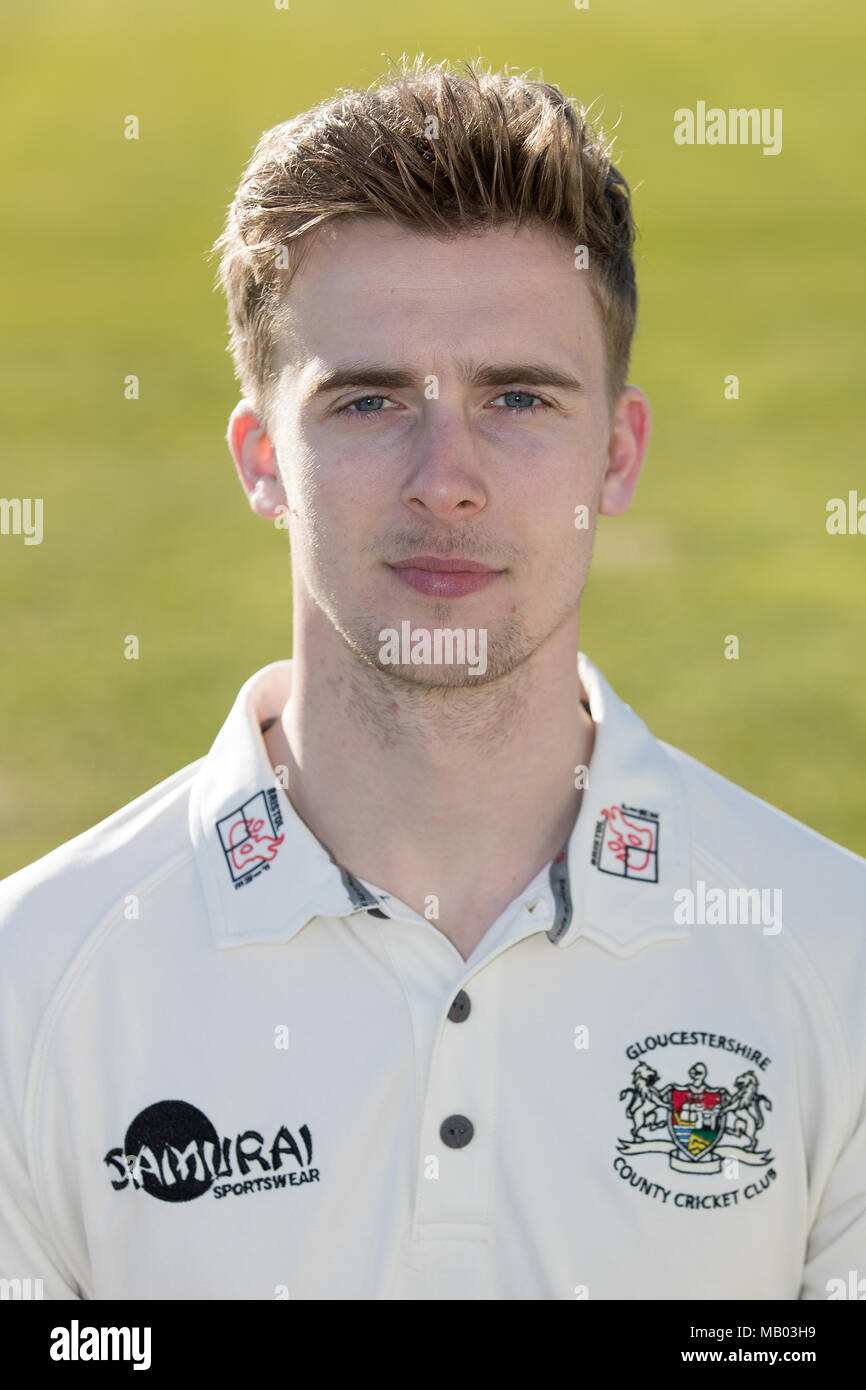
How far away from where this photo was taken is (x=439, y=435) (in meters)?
2.74

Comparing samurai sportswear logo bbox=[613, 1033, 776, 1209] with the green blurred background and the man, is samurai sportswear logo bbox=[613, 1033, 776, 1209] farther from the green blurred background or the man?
the green blurred background

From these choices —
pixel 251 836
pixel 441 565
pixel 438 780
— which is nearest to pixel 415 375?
pixel 441 565

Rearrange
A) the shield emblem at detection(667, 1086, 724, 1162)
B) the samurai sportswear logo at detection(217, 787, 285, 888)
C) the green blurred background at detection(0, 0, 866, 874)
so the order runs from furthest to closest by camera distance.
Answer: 1. the green blurred background at detection(0, 0, 866, 874)
2. the samurai sportswear logo at detection(217, 787, 285, 888)
3. the shield emblem at detection(667, 1086, 724, 1162)

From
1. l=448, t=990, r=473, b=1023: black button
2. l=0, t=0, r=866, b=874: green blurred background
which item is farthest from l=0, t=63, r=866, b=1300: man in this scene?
l=0, t=0, r=866, b=874: green blurred background

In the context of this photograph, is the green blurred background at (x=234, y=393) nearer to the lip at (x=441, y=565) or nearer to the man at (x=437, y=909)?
the man at (x=437, y=909)

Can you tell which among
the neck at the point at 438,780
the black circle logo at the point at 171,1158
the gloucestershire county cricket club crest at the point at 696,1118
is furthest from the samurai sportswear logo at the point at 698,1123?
the black circle logo at the point at 171,1158

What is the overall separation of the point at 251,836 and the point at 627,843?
60 cm

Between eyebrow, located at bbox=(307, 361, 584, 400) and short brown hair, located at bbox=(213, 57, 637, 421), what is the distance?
0.23 metres

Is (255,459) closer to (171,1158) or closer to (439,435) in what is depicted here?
(439,435)

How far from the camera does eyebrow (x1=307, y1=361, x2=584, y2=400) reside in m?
2.76

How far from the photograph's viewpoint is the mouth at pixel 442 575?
2748 millimetres
